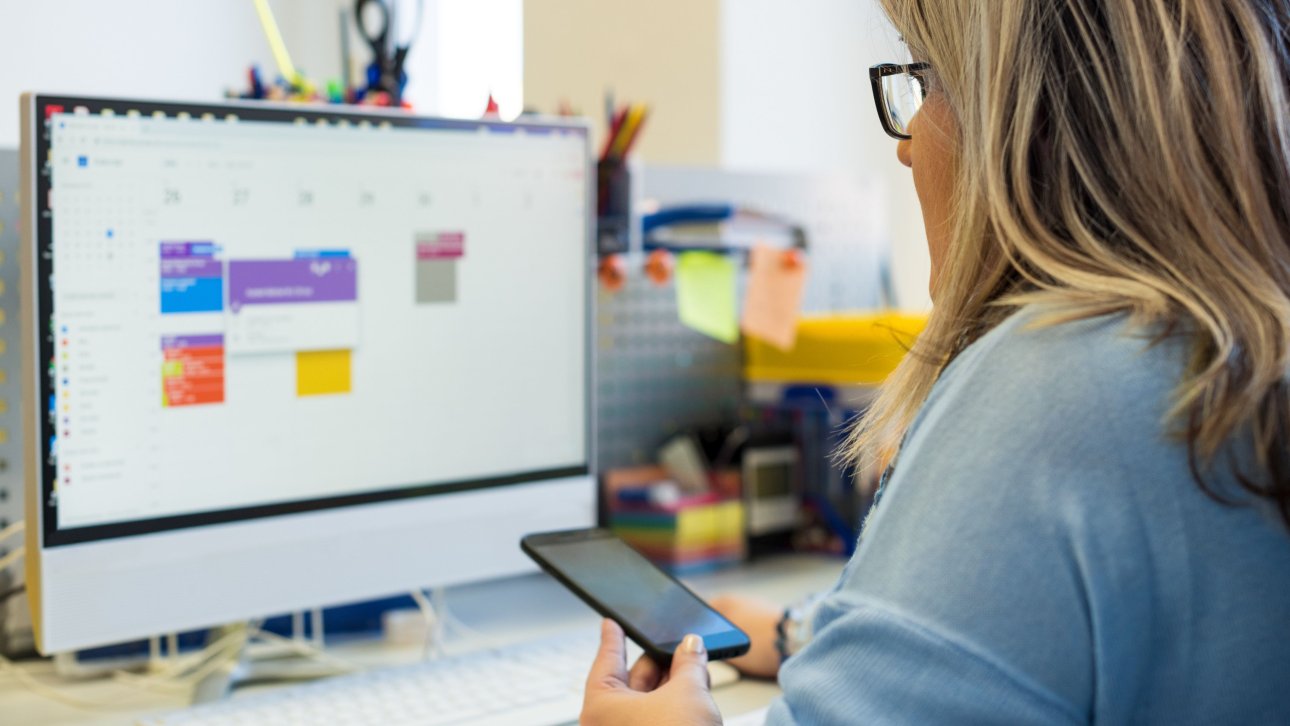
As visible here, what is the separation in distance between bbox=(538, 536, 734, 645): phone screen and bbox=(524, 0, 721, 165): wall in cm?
160

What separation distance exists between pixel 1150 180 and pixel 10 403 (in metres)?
0.86

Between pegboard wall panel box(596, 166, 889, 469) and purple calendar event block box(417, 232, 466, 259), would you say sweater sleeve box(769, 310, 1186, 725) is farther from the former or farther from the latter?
pegboard wall panel box(596, 166, 889, 469)

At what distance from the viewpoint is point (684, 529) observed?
1.28 m

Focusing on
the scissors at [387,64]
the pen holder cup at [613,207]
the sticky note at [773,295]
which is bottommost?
the sticky note at [773,295]

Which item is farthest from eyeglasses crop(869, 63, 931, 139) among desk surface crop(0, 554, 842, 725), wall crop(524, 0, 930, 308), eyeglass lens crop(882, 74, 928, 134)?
wall crop(524, 0, 930, 308)

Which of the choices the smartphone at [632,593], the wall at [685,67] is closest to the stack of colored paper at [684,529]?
the smartphone at [632,593]

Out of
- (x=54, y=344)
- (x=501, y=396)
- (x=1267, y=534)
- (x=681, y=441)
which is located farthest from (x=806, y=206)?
(x=1267, y=534)

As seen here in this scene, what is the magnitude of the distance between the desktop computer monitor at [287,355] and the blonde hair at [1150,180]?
0.51m

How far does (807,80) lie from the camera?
8.32 feet

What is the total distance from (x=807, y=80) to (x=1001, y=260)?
2.09 metres

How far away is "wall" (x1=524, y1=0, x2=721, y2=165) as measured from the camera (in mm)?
2352

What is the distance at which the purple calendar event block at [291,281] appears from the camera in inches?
33.8

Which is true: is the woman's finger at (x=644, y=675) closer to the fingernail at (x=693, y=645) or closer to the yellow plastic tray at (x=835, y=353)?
the fingernail at (x=693, y=645)

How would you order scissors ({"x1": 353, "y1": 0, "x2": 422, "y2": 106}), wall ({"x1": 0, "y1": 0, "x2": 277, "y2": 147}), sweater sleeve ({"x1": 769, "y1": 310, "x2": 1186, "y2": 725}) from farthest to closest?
wall ({"x1": 0, "y1": 0, "x2": 277, "y2": 147}), scissors ({"x1": 353, "y1": 0, "x2": 422, "y2": 106}), sweater sleeve ({"x1": 769, "y1": 310, "x2": 1186, "y2": 725})
